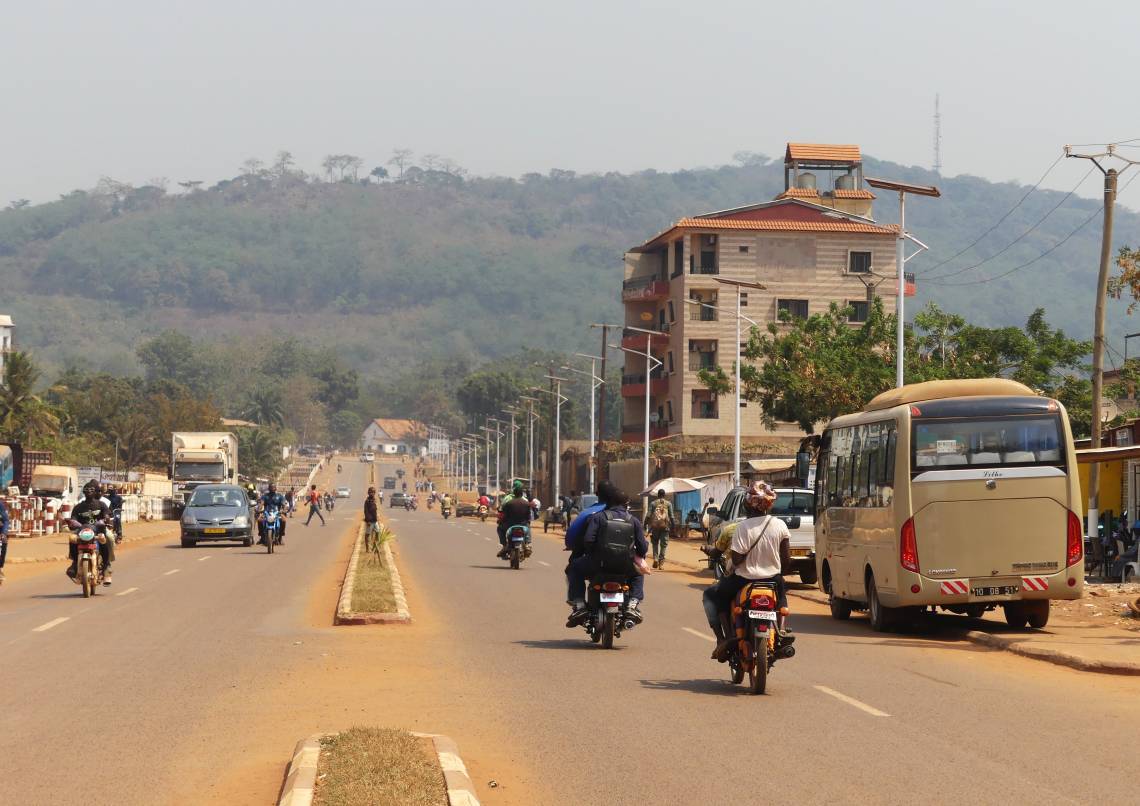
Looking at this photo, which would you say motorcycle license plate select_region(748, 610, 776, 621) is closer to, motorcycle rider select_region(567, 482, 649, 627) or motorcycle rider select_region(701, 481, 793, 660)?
motorcycle rider select_region(701, 481, 793, 660)

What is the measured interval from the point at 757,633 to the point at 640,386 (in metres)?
87.0

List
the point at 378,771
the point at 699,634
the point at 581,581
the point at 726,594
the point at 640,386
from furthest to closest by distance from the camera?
1. the point at 640,386
2. the point at 699,634
3. the point at 581,581
4. the point at 726,594
5. the point at 378,771

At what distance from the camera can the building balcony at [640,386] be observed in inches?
3788

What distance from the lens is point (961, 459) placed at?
19.3m

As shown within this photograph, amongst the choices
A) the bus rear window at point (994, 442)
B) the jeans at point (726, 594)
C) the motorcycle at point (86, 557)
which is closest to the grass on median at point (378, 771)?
the jeans at point (726, 594)

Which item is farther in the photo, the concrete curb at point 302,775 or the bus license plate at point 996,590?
the bus license plate at point 996,590

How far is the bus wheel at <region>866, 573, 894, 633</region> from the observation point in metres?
20.5

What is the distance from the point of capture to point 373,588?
79.4ft

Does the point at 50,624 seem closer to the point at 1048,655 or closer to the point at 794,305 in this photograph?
the point at 1048,655

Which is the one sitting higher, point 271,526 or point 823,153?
point 823,153

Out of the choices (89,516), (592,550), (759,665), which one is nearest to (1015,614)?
(592,550)

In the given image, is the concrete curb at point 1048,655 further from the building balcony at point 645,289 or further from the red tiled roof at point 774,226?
the building balcony at point 645,289

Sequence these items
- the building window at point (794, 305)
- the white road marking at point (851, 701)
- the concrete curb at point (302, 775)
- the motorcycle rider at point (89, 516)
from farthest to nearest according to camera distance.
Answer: the building window at point (794, 305), the motorcycle rider at point (89, 516), the white road marking at point (851, 701), the concrete curb at point (302, 775)

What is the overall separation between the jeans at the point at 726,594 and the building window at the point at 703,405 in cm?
7808
